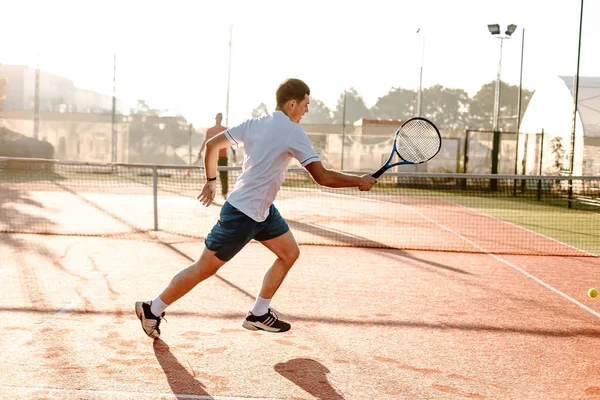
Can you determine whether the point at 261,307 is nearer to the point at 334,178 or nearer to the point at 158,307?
the point at 158,307

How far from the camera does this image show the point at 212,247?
14.3 feet

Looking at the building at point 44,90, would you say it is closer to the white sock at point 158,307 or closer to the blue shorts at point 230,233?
the white sock at point 158,307

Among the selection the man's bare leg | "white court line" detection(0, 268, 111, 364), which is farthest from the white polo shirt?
"white court line" detection(0, 268, 111, 364)

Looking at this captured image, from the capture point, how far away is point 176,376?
12.7ft

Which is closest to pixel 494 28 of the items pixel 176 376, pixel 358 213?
pixel 358 213

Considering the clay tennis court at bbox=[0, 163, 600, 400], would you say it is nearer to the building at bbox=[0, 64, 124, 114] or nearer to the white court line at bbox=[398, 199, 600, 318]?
the white court line at bbox=[398, 199, 600, 318]

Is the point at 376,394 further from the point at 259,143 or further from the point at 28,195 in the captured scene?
the point at 28,195

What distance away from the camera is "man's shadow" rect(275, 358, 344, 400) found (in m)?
3.71

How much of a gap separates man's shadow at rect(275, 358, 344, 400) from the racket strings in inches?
72.1

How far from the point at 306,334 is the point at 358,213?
10308 millimetres

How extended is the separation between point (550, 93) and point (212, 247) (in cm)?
2810

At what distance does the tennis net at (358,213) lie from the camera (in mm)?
10508

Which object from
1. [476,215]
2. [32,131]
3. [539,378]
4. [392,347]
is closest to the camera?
[539,378]

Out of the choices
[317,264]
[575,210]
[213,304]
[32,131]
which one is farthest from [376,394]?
[32,131]
